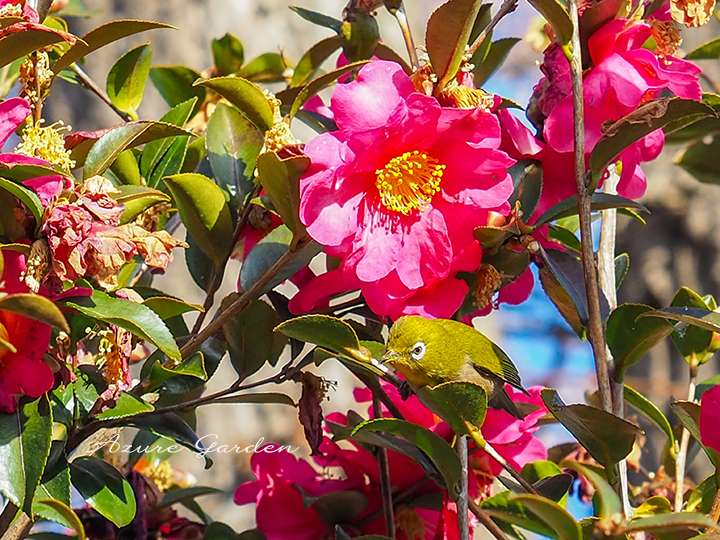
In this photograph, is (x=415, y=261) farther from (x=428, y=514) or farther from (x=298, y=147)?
(x=428, y=514)

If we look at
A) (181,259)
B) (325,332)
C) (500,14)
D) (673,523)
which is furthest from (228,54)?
(181,259)

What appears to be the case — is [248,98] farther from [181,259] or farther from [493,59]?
[181,259]

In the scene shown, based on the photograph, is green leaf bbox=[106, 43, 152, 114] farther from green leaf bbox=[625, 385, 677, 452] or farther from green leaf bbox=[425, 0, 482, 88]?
green leaf bbox=[625, 385, 677, 452]

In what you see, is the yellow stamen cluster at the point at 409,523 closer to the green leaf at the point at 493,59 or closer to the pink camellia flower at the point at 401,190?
the pink camellia flower at the point at 401,190

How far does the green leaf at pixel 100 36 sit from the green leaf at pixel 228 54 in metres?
0.42

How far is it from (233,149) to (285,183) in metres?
0.16

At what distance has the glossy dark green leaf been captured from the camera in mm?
925

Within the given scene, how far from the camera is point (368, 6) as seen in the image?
877 mm

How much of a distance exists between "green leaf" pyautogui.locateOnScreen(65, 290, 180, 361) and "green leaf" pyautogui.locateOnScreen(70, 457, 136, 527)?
0.57 ft

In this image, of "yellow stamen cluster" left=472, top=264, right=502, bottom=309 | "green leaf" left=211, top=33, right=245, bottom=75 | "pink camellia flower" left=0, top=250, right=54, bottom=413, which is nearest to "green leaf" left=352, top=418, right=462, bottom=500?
"yellow stamen cluster" left=472, top=264, right=502, bottom=309

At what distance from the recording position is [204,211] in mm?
781

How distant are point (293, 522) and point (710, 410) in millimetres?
368

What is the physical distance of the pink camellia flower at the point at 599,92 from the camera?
0.73m

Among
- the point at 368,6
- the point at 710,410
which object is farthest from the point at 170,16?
the point at 710,410
